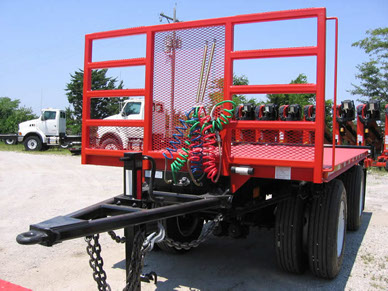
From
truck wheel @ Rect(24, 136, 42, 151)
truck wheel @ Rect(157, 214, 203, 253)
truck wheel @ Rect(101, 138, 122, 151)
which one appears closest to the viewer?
truck wheel @ Rect(101, 138, 122, 151)

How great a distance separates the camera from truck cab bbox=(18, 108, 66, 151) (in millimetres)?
22922

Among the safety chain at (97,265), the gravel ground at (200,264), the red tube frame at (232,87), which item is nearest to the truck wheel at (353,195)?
the gravel ground at (200,264)

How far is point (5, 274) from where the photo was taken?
4062 mm

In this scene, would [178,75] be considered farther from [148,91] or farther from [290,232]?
Result: [290,232]

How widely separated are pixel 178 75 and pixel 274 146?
1.14 meters

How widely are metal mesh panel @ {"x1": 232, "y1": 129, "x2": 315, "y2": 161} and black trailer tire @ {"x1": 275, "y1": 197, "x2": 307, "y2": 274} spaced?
2.29 ft

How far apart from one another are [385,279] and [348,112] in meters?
7.62

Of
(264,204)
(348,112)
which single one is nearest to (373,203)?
(348,112)

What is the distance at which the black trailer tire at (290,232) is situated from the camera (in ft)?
12.6

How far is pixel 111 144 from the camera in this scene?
13.4 feet

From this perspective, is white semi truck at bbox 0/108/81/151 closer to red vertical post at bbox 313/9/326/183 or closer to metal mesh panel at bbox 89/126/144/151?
metal mesh panel at bbox 89/126/144/151

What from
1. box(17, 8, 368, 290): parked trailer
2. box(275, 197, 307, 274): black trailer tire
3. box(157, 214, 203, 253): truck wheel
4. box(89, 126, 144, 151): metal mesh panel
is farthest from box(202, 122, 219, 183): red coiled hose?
box(157, 214, 203, 253): truck wheel

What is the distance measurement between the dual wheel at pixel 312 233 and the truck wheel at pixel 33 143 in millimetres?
21581

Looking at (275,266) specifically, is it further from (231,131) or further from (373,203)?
(373,203)
